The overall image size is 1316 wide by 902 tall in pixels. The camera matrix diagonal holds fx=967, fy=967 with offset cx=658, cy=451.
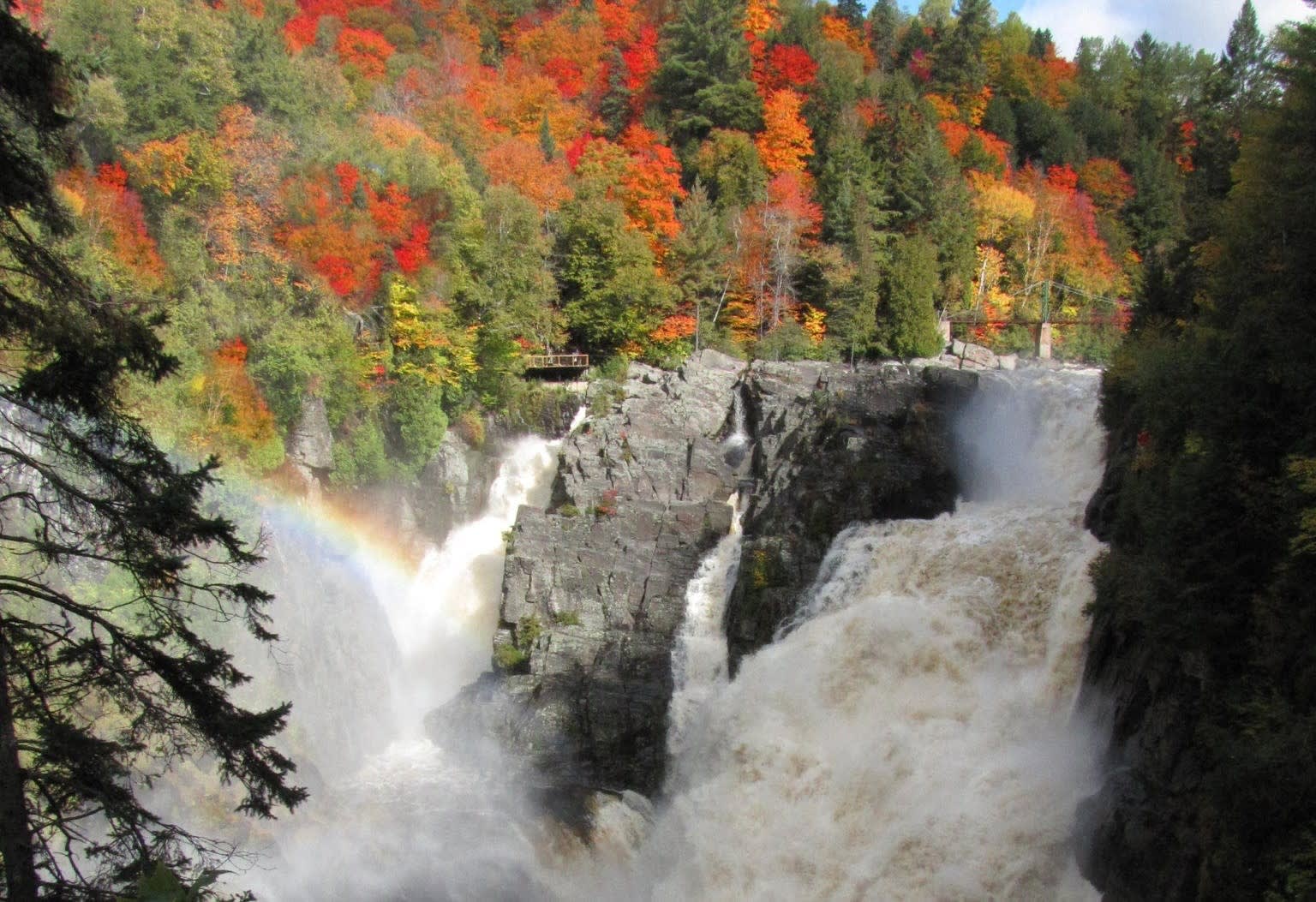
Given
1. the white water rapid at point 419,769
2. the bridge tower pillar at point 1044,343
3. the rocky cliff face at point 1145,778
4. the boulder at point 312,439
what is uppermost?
the bridge tower pillar at point 1044,343

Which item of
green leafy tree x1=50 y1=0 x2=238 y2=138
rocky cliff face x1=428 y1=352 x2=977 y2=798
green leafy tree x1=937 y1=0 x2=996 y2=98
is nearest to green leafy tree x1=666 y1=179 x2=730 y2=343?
rocky cliff face x1=428 y1=352 x2=977 y2=798

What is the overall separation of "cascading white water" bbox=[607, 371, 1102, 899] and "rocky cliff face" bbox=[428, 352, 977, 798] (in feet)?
4.24

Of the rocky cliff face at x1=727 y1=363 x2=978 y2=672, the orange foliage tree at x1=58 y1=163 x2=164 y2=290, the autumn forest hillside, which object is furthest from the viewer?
the autumn forest hillside

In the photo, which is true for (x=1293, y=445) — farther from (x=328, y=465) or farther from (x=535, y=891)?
(x=328, y=465)

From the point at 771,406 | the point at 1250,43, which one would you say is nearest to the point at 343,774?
the point at 771,406

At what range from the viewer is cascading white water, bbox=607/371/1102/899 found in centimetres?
1595

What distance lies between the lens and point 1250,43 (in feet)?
131

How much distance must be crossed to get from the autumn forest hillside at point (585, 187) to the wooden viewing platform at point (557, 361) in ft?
1.77

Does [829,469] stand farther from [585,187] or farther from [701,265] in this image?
[585,187]

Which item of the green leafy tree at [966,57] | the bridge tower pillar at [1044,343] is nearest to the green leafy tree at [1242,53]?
the bridge tower pillar at [1044,343]

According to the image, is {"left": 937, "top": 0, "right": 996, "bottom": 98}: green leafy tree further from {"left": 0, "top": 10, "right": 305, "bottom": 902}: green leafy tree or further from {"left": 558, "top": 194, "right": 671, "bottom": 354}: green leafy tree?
{"left": 0, "top": 10, "right": 305, "bottom": 902}: green leafy tree

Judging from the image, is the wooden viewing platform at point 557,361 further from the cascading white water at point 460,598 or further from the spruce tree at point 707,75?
the spruce tree at point 707,75

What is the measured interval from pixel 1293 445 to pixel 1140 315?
478 inches

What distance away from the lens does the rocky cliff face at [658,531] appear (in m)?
23.9
